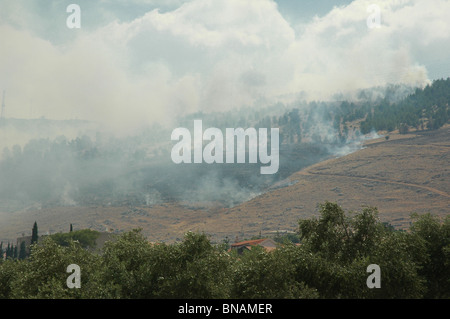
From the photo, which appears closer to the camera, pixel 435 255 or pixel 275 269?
pixel 275 269

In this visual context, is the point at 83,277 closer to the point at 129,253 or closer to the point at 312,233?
the point at 129,253

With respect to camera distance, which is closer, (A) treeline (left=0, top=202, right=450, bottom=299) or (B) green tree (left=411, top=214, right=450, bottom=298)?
(A) treeline (left=0, top=202, right=450, bottom=299)

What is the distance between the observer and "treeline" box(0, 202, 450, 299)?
38844 mm

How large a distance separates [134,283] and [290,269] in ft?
45.2

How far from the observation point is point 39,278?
136ft

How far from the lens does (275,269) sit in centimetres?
3897

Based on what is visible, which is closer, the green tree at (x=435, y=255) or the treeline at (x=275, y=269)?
the treeline at (x=275, y=269)

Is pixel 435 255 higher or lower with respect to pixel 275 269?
higher

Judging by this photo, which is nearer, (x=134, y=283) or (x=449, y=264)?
(x=134, y=283)

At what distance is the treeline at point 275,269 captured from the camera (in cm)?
3884
